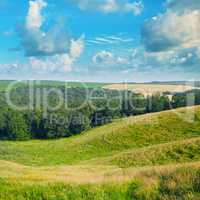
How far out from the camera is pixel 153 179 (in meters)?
12.1

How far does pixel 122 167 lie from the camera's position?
30188 millimetres

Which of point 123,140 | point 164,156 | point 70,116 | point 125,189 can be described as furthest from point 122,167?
point 70,116

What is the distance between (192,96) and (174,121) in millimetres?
64274

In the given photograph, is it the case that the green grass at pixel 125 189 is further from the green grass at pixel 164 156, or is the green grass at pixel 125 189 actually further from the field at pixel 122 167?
the green grass at pixel 164 156

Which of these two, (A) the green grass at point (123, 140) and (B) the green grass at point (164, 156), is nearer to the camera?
(B) the green grass at point (164, 156)

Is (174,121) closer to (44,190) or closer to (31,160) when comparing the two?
(31,160)

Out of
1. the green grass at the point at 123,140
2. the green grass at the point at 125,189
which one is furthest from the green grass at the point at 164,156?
the green grass at the point at 125,189

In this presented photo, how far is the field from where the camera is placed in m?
11.5

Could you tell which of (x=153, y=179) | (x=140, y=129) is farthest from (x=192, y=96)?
(x=153, y=179)

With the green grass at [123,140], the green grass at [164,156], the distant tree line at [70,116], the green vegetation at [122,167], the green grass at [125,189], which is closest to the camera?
the green grass at [125,189]

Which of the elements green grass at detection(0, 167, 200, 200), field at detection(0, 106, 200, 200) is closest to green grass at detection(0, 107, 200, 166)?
field at detection(0, 106, 200, 200)

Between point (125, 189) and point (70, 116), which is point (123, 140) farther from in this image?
point (70, 116)

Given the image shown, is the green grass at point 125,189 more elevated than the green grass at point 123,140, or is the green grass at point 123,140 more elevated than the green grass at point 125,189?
the green grass at point 125,189

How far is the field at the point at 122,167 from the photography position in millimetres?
11539
